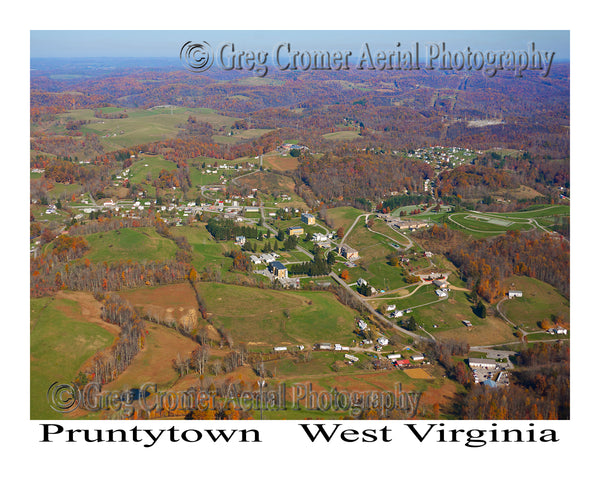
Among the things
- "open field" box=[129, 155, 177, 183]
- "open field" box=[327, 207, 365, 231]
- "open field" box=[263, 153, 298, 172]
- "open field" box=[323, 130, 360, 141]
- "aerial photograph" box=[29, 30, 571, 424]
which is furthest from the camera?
"open field" box=[323, 130, 360, 141]

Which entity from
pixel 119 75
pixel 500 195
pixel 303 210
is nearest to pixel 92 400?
pixel 303 210

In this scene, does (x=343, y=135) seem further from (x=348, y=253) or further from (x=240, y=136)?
(x=348, y=253)

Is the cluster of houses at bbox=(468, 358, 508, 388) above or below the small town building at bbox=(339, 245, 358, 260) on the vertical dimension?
below

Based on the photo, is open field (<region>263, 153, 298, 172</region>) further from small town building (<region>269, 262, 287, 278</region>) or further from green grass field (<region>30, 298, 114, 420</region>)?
green grass field (<region>30, 298, 114, 420</region>)

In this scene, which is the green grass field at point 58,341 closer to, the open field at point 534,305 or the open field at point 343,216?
the open field at point 534,305

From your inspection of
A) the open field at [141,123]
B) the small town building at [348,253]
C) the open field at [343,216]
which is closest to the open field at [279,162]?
the open field at [343,216]

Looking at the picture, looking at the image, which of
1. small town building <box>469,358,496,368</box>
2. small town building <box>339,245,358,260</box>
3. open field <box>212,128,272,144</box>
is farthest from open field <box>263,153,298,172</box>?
small town building <box>469,358,496,368</box>

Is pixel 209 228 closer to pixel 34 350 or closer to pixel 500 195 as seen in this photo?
pixel 34 350
